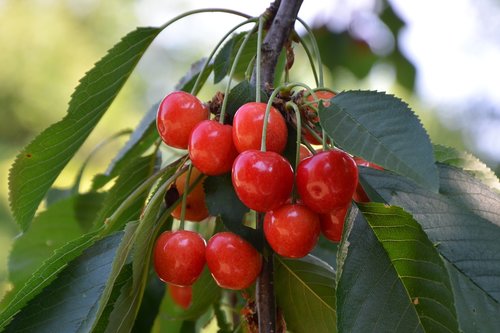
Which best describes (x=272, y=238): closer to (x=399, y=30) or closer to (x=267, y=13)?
(x=267, y=13)

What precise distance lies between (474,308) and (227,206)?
343 millimetres

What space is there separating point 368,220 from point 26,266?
0.94 m

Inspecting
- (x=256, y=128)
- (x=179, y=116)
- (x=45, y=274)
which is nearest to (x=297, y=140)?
(x=256, y=128)

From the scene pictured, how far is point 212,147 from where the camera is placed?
88 cm

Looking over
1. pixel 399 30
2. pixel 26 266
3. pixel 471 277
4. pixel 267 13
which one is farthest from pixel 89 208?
pixel 399 30

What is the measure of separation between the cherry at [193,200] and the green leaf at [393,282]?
0.29 metres

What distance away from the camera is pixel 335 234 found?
2.87ft

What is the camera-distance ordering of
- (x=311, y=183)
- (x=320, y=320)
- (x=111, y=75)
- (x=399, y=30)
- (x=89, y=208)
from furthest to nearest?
(x=399, y=30)
(x=89, y=208)
(x=111, y=75)
(x=320, y=320)
(x=311, y=183)

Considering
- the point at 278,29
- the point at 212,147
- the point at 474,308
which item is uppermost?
the point at 278,29

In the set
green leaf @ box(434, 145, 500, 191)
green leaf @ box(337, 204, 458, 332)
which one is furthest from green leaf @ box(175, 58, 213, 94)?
green leaf @ box(337, 204, 458, 332)

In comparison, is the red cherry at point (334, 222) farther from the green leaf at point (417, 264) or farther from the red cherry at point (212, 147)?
the red cherry at point (212, 147)

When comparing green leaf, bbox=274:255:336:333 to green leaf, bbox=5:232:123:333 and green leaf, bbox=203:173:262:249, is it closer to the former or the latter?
green leaf, bbox=203:173:262:249

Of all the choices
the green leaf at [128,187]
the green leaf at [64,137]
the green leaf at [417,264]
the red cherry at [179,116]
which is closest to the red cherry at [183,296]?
the green leaf at [128,187]

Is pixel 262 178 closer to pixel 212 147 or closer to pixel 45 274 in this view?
pixel 212 147
